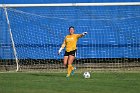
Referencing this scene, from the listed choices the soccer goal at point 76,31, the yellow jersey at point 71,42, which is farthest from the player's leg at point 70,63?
the soccer goal at point 76,31

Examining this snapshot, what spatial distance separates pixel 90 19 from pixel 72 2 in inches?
47.7

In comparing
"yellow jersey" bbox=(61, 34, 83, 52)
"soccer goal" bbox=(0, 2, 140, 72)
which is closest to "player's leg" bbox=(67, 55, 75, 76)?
"yellow jersey" bbox=(61, 34, 83, 52)

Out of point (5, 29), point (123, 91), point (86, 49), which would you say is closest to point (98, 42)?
point (86, 49)

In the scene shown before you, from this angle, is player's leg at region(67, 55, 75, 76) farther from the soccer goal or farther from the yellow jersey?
the soccer goal

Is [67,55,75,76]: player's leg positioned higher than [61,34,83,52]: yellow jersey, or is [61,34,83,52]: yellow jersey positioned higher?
[61,34,83,52]: yellow jersey

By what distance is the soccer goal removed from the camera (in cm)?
2252

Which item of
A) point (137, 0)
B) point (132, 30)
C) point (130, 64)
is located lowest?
point (130, 64)

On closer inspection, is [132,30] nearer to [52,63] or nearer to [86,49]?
[86,49]

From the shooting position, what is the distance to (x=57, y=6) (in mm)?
21688

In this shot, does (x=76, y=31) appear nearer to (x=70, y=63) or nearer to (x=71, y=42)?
(x=71, y=42)

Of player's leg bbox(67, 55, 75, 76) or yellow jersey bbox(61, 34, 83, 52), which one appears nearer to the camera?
player's leg bbox(67, 55, 75, 76)

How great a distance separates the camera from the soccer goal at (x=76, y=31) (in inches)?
886

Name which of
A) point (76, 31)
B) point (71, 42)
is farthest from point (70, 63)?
point (76, 31)

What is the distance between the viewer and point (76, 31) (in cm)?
2291
